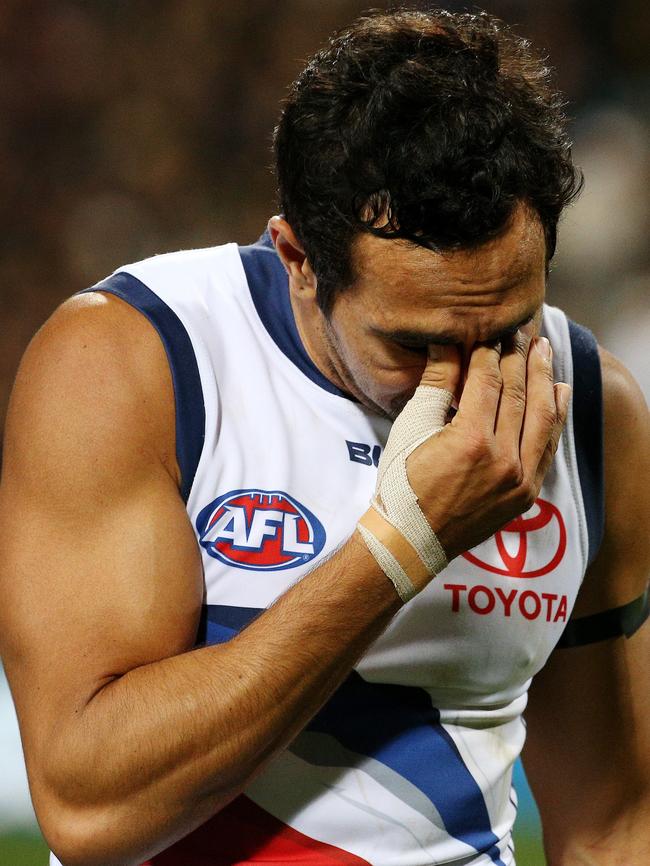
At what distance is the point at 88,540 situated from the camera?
6.12ft

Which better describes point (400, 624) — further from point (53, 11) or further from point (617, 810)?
point (53, 11)

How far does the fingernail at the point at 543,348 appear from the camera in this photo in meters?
2.04

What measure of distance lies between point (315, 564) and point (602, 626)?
2.53 feet

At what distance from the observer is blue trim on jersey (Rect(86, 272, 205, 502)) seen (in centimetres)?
198

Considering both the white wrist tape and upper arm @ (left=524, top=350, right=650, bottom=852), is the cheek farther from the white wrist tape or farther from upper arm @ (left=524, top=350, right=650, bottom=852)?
upper arm @ (left=524, top=350, right=650, bottom=852)

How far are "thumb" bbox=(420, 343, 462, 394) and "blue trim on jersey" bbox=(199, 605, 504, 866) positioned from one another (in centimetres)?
52

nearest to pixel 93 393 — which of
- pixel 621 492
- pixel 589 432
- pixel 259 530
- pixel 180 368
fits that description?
pixel 180 368

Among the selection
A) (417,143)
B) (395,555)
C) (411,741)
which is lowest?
(411,741)

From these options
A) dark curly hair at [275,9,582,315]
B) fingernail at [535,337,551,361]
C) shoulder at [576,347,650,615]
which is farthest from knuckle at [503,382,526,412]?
shoulder at [576,347,650,615]

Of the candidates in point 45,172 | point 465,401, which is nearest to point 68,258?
point 45,172

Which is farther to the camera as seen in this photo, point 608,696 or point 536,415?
point 608,696

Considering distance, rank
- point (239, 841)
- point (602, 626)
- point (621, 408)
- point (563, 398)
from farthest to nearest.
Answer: point (602, 626)
point (621, 408)
point (239, 841)
point (563, 398)

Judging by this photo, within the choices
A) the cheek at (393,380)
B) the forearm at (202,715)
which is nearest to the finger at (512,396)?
the cheek at (393,380)

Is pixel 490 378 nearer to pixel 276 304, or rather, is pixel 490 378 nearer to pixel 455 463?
pixel 455 463
